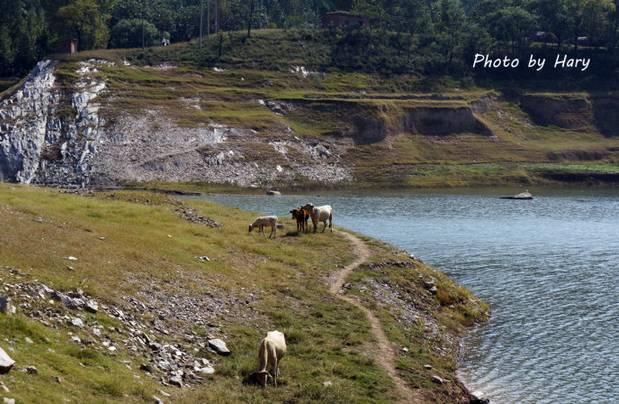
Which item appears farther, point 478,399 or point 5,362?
point 478,399

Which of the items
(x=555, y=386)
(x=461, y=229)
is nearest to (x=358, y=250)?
(x=555, y=386)

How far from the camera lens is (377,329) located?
1401 inches

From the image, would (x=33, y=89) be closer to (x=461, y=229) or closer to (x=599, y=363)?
(x=461, y=229)

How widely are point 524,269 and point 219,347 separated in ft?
117

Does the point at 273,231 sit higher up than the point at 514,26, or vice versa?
the point at 514,26

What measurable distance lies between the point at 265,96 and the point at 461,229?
8019 centimetres

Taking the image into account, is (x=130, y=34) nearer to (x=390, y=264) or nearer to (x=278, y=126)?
(x=278, y=126)

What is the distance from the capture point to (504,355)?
3769 centimetres

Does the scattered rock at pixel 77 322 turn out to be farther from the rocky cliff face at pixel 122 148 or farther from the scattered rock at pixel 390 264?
the rocky cliff face at pixel 122 148

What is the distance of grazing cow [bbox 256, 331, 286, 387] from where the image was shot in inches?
1029

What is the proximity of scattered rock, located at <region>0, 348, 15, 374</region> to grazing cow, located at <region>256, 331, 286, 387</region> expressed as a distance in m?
8.34

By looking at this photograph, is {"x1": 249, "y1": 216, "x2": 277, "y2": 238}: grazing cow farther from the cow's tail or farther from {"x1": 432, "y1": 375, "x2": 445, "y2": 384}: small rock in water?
the cow's tail

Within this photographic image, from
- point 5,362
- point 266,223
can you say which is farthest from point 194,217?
point 5,362

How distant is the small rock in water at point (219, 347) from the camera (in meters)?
28.4
